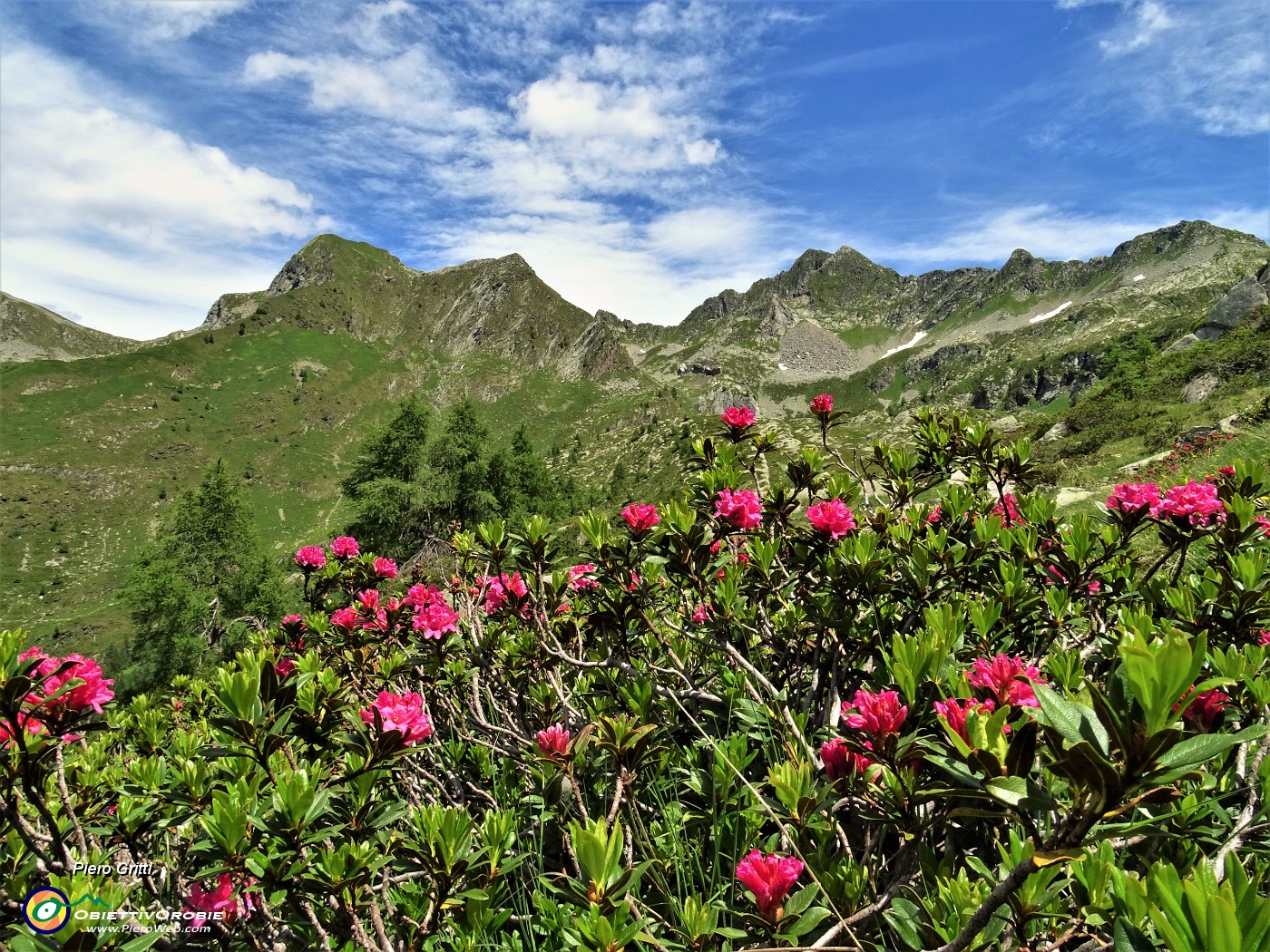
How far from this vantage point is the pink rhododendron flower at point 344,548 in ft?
17.7

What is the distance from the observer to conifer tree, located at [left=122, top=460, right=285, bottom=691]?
73.8 feet

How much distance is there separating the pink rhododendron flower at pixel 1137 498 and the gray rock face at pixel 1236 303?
5182 cm

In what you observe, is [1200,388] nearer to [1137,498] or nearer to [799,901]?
[1137,498]

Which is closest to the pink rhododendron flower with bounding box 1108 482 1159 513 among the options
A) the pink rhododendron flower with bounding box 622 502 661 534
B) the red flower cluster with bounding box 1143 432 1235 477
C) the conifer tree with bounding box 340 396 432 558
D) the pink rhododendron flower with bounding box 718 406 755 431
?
the pink rhododendron flower with bounding box 718 406 755 431

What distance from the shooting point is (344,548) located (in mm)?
5480

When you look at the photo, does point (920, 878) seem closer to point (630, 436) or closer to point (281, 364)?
point (630, 436)

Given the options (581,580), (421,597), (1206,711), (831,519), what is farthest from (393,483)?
(1206,711)

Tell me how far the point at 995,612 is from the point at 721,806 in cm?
151

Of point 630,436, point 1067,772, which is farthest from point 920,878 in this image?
point 630,436

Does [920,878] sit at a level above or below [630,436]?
below

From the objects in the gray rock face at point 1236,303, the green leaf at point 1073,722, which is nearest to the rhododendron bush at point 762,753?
the green leaf at point 1073,722

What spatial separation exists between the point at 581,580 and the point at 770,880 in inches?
88.3

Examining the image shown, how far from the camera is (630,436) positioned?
509 ft

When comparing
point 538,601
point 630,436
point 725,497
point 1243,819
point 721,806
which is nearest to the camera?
point 1243,819
